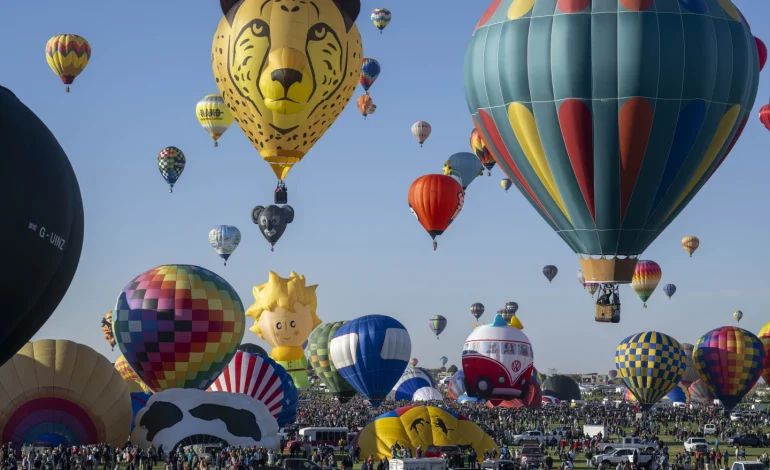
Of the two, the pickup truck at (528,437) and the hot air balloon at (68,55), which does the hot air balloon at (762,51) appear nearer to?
the pickup truck at (528,437)

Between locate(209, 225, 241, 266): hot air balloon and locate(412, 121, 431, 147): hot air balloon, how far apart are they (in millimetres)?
9300

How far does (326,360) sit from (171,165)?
33.5 ft

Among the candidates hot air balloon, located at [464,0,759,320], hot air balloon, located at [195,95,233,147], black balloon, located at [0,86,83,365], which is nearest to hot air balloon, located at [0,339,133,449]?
hot air balloon, located at [464,0,759,320]

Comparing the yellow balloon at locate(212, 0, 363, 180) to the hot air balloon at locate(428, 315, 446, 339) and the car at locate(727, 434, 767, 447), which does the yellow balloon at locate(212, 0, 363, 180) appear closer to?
the car at locate(727, 434, 767, 447)

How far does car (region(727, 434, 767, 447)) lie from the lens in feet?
126

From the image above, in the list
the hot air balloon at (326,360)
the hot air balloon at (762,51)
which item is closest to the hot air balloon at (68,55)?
the hot air balloon at (326,360)

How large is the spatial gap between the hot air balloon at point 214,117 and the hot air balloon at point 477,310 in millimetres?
35660

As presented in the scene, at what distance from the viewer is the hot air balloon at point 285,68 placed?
3281 centimetres

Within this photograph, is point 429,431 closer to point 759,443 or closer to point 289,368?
point 759,443

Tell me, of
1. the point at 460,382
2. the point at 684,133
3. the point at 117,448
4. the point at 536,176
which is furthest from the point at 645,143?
the point at 460,382

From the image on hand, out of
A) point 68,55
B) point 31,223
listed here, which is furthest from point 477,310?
point 31,223

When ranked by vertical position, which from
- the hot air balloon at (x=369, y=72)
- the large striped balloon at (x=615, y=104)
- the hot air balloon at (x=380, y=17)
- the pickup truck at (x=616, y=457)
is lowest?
the pickup truck at (x=616, y=457)

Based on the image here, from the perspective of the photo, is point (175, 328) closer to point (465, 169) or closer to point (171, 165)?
point (171, 165)

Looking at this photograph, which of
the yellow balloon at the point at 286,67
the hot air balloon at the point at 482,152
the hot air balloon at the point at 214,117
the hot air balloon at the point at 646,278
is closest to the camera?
the yellow balloon at the point at 286,67
